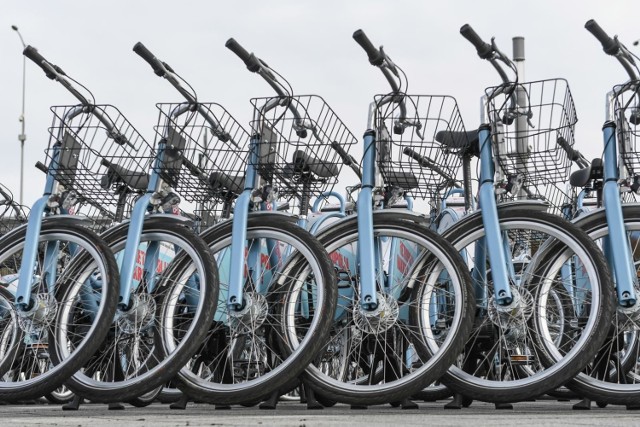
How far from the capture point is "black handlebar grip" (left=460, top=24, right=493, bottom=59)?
18.8ft

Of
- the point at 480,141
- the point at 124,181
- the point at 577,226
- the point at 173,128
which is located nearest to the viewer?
the point at 577,226

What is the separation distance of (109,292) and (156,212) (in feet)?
2.19

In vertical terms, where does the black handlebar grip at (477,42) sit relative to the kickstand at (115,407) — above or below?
above

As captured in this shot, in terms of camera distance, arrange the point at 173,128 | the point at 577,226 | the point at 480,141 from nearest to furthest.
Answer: the point at 577,226 < the point at 480,141 < the point at 173,128

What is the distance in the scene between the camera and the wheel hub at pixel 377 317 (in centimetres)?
550

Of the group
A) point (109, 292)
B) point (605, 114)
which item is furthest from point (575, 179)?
point (109, 292)

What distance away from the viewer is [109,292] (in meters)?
5.64

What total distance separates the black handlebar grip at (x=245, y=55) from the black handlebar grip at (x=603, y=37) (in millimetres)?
1702

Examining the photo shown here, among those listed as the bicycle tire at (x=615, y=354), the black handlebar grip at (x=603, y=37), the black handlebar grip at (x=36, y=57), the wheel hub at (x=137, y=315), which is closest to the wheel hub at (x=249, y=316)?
the wheel hub at (x=137, y=315)

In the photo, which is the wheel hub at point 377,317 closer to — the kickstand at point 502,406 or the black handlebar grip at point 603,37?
the kickstand at point 502,406

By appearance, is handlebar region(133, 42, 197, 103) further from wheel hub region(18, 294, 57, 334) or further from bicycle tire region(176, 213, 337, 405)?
wheel hub region(18, 294, 57, 334)

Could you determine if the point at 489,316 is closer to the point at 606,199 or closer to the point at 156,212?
the point at 606,199

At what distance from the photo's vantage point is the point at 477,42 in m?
5.79

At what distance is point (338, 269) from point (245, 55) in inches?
48.3
